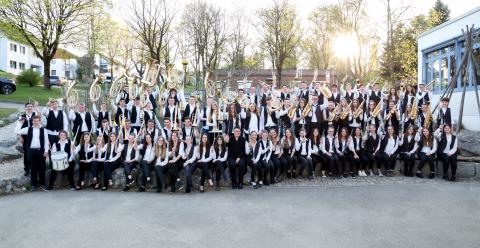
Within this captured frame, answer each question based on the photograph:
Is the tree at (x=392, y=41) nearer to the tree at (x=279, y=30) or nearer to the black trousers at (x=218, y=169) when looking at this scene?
the tree at (x=279, y=30)

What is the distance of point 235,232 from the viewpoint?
19.6 ft

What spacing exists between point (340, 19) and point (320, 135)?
27.5 m

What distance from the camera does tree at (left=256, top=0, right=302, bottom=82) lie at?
1347 inches

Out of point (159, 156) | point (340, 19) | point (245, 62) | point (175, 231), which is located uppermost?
point (340, 19)

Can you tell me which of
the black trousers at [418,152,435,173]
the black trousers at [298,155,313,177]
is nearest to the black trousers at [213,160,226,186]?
the black trousers at [298,155,313,177]

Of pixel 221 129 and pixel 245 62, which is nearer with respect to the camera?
pixel 221 129

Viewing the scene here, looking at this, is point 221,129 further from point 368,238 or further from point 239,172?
point 368,238

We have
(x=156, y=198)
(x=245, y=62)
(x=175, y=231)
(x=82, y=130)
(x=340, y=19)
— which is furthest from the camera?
(x=245, y=62)

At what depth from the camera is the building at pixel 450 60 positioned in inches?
570

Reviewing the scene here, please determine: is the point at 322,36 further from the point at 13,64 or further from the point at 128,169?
the point at 13,64

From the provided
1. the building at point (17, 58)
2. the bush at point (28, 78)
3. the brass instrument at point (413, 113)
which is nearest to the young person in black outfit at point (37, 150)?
the brass instrument at point (413, 113)

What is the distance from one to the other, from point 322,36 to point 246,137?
32.0 meters

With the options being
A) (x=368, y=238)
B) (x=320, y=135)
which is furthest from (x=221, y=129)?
(x=368, y=238)

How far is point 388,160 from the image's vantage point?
10617 millimetres
